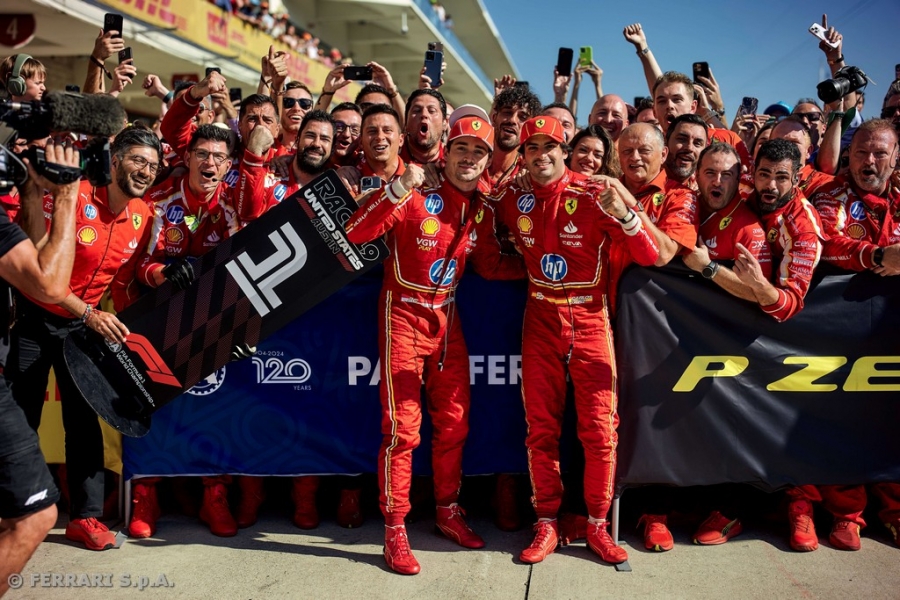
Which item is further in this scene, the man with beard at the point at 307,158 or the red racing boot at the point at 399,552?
the man with beard at the point at 307,158

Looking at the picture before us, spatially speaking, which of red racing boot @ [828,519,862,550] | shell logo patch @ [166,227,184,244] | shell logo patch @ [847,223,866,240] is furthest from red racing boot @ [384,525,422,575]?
shell logo patch @ [847,223,866,240]

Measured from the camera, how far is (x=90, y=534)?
3.88 metres

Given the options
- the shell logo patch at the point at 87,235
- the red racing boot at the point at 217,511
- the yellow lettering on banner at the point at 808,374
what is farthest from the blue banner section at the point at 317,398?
the yellow lettering on banner at the point at 808,374

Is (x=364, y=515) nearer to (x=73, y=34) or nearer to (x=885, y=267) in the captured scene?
(x=885, y=267)

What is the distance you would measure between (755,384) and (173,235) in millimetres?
3486

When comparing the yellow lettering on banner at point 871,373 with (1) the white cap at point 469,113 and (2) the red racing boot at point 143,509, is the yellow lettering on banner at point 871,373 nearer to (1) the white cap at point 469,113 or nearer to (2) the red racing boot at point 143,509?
(1) the white cap at point 469,113

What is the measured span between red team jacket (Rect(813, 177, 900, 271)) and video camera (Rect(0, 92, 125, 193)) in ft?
12.3

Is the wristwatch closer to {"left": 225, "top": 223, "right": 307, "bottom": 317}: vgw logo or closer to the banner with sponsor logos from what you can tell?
{"left": 225, "top": 223, "right": 307, "bottom": 317}: vgw logo

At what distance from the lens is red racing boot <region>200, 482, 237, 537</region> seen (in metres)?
4.08

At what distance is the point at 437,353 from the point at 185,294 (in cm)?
147

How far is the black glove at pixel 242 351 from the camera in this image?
3979mm

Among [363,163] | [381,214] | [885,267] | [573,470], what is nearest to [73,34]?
[363,163]

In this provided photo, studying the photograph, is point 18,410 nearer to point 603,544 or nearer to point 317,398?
point 317,398

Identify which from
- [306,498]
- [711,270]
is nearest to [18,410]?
[306,498]
